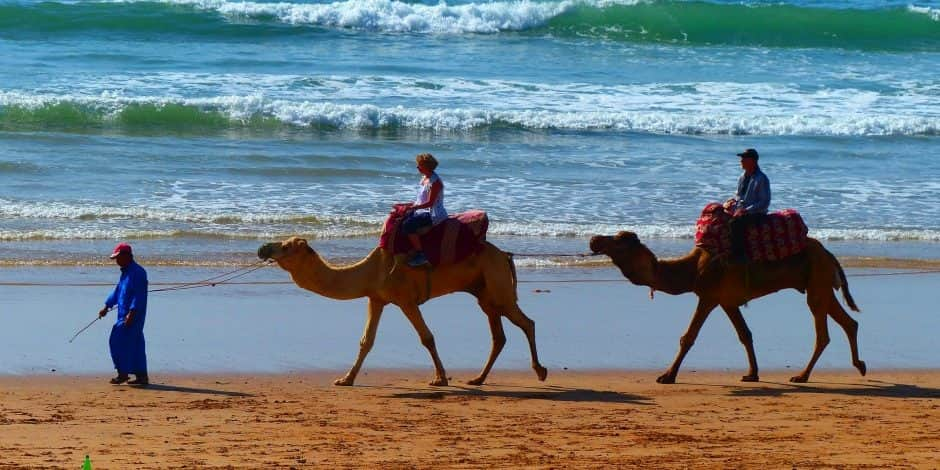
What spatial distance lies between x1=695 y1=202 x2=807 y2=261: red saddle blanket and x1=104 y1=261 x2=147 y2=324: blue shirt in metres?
4.38

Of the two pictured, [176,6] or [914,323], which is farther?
[176,6]

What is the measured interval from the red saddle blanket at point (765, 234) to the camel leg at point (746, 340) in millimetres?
523

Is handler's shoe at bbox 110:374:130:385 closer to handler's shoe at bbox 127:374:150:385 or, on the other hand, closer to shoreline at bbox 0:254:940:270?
handler's shoe at bbox 127:374:150:385

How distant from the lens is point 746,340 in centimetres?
1180

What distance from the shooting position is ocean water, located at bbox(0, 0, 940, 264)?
18.8 meters

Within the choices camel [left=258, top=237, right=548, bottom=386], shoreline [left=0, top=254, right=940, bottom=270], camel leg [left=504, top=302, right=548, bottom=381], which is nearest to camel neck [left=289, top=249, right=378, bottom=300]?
camel [left=258, top=237, right=548, bottom=386]

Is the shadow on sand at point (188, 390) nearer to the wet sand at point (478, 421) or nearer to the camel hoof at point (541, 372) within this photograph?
the wet sand at point (478, 421)

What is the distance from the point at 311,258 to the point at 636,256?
2533 millimetres

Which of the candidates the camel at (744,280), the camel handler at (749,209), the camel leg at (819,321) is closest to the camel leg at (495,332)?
the camel at (744,280)

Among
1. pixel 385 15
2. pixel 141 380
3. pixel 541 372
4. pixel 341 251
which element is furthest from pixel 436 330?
pixel 385 15

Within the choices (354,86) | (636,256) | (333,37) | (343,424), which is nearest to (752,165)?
(636,256)

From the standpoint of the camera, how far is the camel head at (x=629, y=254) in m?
11.4

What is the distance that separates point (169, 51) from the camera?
3359 centimetres

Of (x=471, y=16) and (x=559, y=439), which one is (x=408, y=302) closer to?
(x=559, y=439)
